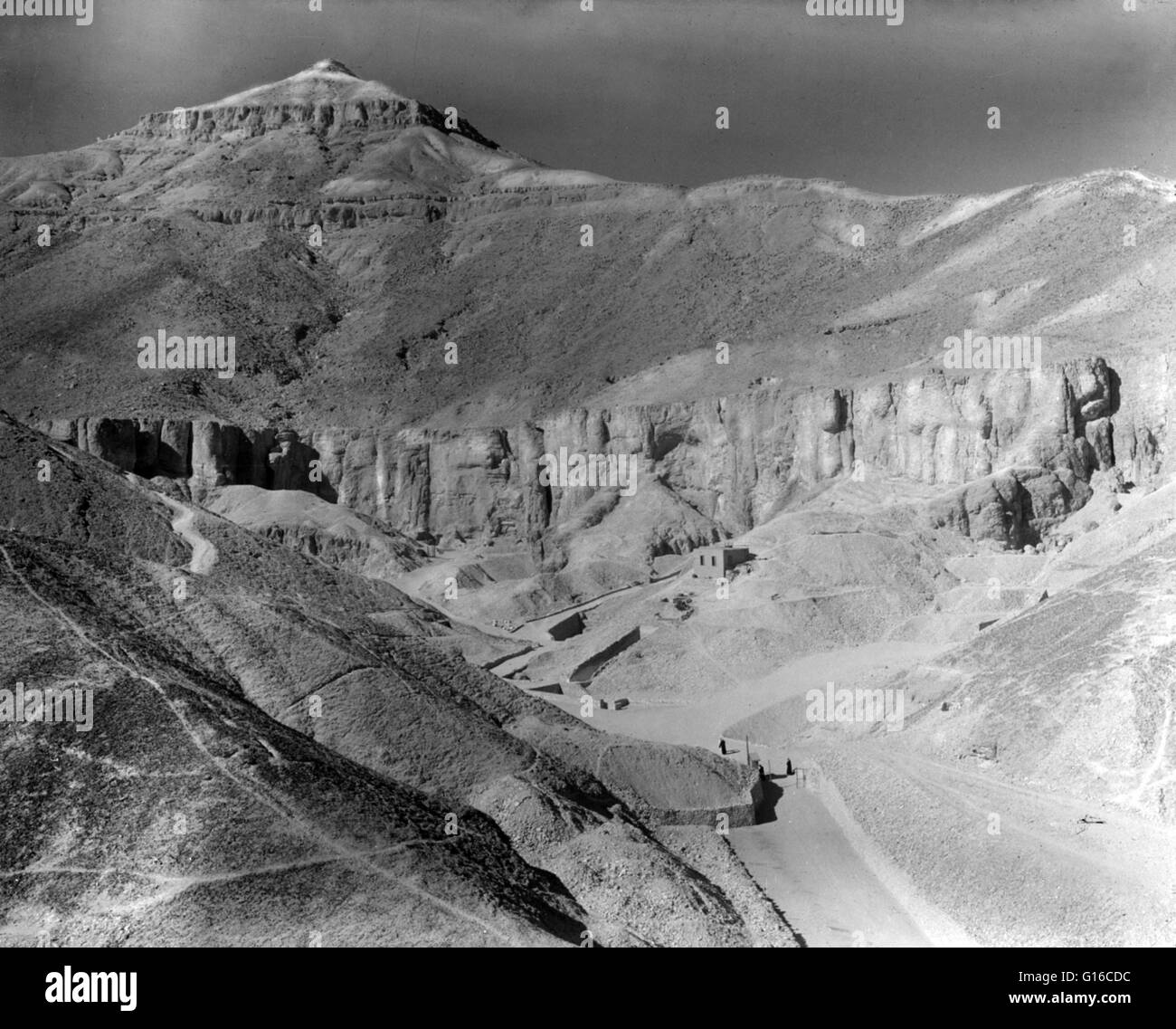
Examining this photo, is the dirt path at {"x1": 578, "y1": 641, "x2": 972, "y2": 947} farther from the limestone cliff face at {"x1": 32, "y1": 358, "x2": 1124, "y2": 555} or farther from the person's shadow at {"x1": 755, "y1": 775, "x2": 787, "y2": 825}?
the limestone cliff face at {"x1": 32, "y1": 358, "x2": 1124, "y2": 555}

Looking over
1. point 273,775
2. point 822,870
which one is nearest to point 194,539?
point 273,775

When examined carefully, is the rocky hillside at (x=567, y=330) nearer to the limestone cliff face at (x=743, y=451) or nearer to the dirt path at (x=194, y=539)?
the limestone cliff face at (x=743, y=451)

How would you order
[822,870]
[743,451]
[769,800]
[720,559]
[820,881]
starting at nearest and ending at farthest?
[820,881] → [822,870] → [769,800] → [720,559] → [743,451]

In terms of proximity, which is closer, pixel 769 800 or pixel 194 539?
pixel 194 539

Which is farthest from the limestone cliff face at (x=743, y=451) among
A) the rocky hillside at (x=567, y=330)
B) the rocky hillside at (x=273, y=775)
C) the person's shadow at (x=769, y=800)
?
the rocky hillside at (x=273, y=775)

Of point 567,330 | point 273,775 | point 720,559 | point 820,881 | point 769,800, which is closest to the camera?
point 273,775

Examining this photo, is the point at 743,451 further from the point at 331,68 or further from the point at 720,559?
the point at 331,68

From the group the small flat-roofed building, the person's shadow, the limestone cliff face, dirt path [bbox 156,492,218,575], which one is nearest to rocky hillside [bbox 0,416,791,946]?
dirt path [bbox 156,492,218,575]
